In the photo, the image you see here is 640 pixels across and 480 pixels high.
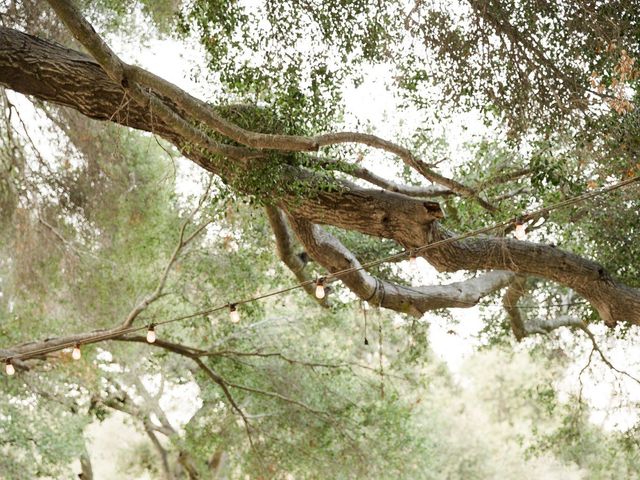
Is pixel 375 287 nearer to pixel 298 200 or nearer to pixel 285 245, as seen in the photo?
pixel 285 245

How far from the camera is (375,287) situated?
5.43m

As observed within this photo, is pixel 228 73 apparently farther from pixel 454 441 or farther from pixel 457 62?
pixel 454 441

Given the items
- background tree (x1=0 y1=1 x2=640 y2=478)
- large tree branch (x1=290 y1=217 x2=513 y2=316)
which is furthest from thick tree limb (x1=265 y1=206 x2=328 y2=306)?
large tree branch (x1=290 y1=217 x2=513 y2=316)

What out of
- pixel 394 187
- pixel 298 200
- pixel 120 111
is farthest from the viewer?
pixel 394 187

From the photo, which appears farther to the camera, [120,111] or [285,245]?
[285,245]

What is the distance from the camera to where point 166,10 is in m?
5.92

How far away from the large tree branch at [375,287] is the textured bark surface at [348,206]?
0.07ft

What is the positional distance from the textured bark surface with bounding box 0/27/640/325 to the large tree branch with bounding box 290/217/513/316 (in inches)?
0.8

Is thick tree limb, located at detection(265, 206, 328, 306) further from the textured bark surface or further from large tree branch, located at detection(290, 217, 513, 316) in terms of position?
the textured bark surface

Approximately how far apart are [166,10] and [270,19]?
169 cm

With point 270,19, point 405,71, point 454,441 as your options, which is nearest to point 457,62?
point 405,71

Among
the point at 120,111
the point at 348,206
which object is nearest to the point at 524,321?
the point at 348,206

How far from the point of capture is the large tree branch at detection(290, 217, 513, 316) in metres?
5.26

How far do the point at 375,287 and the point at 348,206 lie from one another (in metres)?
0.80
